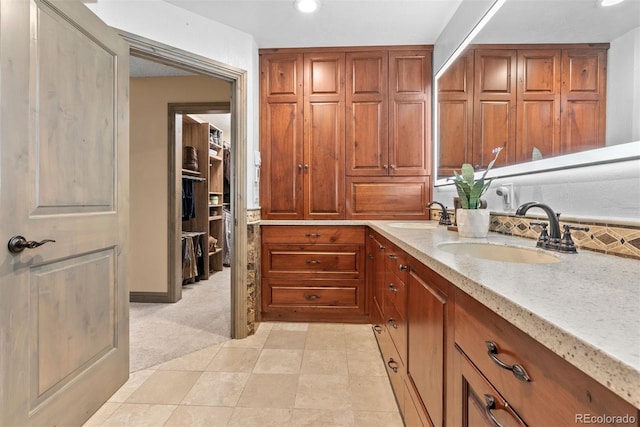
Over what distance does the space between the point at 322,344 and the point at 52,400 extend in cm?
155

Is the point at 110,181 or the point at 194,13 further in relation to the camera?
the point at 194,13

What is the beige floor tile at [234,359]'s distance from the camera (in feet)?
6.47

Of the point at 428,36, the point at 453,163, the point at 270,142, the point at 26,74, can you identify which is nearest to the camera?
the point at 26,74

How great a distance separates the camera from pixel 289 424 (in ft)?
4.80

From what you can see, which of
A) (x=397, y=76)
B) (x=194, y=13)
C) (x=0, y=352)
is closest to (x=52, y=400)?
(x=0, y=352)

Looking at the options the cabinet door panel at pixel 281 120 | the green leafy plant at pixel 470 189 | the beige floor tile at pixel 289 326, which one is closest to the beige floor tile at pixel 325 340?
the beige floor tile at pixel 289 326

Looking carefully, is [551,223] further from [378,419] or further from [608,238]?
[378,419]

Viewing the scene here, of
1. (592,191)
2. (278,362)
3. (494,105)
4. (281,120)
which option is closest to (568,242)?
(592,191)

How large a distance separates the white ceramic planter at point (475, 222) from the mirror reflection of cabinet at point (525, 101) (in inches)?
13.9

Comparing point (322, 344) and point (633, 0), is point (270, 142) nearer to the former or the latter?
point (322, 344)

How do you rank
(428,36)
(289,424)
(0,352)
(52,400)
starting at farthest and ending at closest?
1. (428,36)
2. (289,424)
3. (52,400)
4. (0,352)

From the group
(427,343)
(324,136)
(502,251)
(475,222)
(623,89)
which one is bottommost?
(427,343)

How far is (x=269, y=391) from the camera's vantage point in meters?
1.73

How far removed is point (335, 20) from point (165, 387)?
9.31ft
